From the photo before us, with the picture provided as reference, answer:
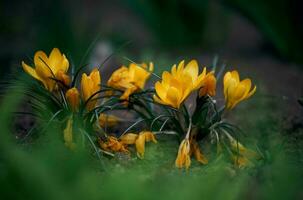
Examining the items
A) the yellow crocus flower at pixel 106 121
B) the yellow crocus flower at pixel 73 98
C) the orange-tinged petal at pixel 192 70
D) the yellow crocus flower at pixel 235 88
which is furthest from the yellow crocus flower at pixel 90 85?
the yellow crocus flower at pixel 235 88

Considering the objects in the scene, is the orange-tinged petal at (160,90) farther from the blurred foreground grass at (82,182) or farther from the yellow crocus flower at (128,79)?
the blurred foreground grass at (82,182)

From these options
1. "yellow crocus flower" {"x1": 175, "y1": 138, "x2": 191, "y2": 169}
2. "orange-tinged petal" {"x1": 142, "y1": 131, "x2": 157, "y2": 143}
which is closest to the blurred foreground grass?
"yellow crocus flower" {"x1": 175, "y1": 138, "x2": 191, "y2": 169}

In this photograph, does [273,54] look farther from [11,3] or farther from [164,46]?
[11,3]

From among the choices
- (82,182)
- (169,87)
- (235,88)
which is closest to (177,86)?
(169,87)

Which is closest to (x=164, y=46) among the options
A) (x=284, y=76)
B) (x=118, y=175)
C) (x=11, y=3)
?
(x=284, y=76)

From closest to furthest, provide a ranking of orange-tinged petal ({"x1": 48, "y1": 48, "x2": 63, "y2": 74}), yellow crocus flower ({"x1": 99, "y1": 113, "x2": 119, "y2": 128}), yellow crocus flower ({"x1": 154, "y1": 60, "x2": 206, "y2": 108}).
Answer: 1. yellow crocus flower ({"x1": 154, "y1": 60, "x2": 206, "y2": 108})
2. orange-tinged petal ({"x1": 48, "y1": 48, "x2": 63, "y2": 74})
3. yellow crocus flower ({"x1": 99, "y1": 113, "x2": 119, "y2": 128})

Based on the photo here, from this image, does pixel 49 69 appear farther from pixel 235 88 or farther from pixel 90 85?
pixel 235 88

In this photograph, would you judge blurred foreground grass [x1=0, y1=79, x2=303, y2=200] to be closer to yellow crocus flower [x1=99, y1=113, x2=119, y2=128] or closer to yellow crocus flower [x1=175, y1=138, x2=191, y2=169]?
yellow crocus flower [x1=175, y1=138, x2=191, y2=169]
